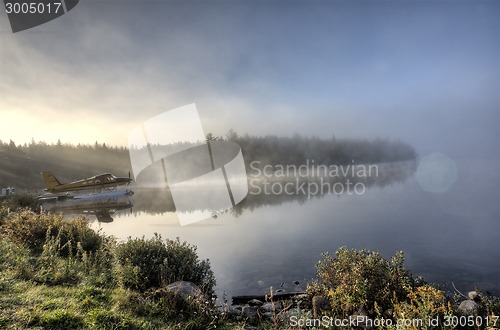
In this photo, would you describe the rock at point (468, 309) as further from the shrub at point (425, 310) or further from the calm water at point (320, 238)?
the calm water at point (320, 238)

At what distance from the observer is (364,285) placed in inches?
262

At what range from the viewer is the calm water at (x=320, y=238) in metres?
10.8

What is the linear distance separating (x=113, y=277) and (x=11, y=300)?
2.57 m

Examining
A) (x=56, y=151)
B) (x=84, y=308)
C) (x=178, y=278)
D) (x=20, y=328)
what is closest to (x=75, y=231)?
(x=178, y=278)

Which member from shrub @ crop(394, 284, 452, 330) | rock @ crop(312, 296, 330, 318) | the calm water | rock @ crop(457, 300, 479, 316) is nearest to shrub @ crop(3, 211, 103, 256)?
the calm water

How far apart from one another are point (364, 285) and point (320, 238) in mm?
9032

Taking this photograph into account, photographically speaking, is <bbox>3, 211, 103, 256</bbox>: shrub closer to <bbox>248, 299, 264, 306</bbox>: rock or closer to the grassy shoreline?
the grassy shoreline

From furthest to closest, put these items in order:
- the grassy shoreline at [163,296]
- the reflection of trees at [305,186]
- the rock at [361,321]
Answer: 1. the reflection of trees at [305,186]
2. the rock at [361,321]
3. the grassy shoreline at [163,296]

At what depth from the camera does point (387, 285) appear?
6809mm

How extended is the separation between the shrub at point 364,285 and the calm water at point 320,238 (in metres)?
2.25

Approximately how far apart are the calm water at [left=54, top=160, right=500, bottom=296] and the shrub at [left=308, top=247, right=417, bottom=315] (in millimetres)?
2254

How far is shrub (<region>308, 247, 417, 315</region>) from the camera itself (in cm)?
655

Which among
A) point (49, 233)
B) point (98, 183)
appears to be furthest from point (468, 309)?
point (98, 183)

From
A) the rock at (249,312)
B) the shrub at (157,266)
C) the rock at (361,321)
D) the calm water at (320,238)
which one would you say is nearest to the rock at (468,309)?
the rock at (361,321)
